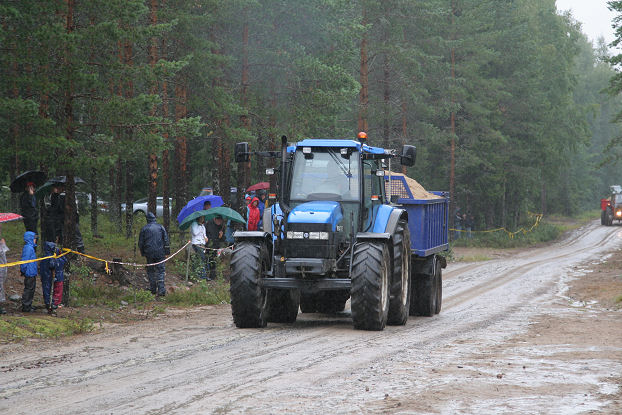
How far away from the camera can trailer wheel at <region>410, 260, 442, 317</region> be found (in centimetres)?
1625

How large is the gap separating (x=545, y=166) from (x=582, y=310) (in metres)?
40.6

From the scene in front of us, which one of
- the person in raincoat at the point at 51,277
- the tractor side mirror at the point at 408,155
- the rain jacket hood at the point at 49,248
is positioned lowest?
the person in raincoat at the point at 51,277

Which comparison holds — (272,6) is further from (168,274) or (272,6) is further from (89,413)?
(89,413)

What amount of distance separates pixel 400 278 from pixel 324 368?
15.0 feet

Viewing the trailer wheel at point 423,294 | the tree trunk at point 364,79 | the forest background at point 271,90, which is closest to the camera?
the forest background at point 271,90

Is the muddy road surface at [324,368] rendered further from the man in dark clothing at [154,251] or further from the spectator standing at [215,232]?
the spectator standing at [215,232]

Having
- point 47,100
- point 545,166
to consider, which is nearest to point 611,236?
point 545,166

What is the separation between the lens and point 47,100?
1919cm

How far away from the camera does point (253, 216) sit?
21.0 m

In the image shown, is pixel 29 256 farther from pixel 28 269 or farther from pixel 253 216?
pixel 253 216

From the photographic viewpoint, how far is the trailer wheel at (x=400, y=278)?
13.7 metres

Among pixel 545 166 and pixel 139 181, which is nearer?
pixel 139 181

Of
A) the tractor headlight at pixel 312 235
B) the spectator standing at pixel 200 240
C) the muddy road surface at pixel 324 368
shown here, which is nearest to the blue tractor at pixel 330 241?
the tractor headlight at pixel 312 235

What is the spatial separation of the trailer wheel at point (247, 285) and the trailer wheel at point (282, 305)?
0.91m
